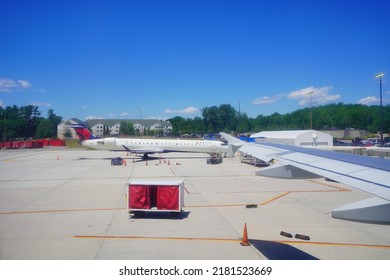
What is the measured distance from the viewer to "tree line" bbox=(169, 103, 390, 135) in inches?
1490

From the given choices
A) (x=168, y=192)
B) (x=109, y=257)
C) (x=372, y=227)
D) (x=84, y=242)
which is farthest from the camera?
(x=168, y=192)

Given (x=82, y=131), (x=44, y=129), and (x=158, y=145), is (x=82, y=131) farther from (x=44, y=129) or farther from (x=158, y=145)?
(x=44, y=129)

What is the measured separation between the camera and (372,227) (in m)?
12.1

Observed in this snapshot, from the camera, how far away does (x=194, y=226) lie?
12.3 meters

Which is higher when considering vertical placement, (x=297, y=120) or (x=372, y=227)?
(x=297, y=120)

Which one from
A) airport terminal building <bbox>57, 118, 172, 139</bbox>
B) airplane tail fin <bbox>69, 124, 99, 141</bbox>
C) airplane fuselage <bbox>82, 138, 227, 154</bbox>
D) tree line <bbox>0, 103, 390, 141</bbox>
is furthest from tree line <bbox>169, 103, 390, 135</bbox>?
airport terminal building <bbox>57, 118, 172, 139</bbox>

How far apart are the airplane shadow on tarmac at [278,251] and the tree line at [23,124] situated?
1843 inches

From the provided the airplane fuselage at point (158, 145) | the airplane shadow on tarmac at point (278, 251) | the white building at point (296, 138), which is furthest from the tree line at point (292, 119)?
the airplane shadow on tarmac at point (278, 251)

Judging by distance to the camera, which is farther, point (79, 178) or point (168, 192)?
point (79, 178)

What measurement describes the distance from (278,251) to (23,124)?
7063 centimetres

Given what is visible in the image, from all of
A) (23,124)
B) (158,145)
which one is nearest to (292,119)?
(158,145)

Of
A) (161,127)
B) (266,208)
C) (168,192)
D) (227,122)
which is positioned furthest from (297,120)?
(161,127)

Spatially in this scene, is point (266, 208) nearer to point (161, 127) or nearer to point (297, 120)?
point (297, 120)

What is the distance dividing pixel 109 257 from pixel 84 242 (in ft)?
6.60
